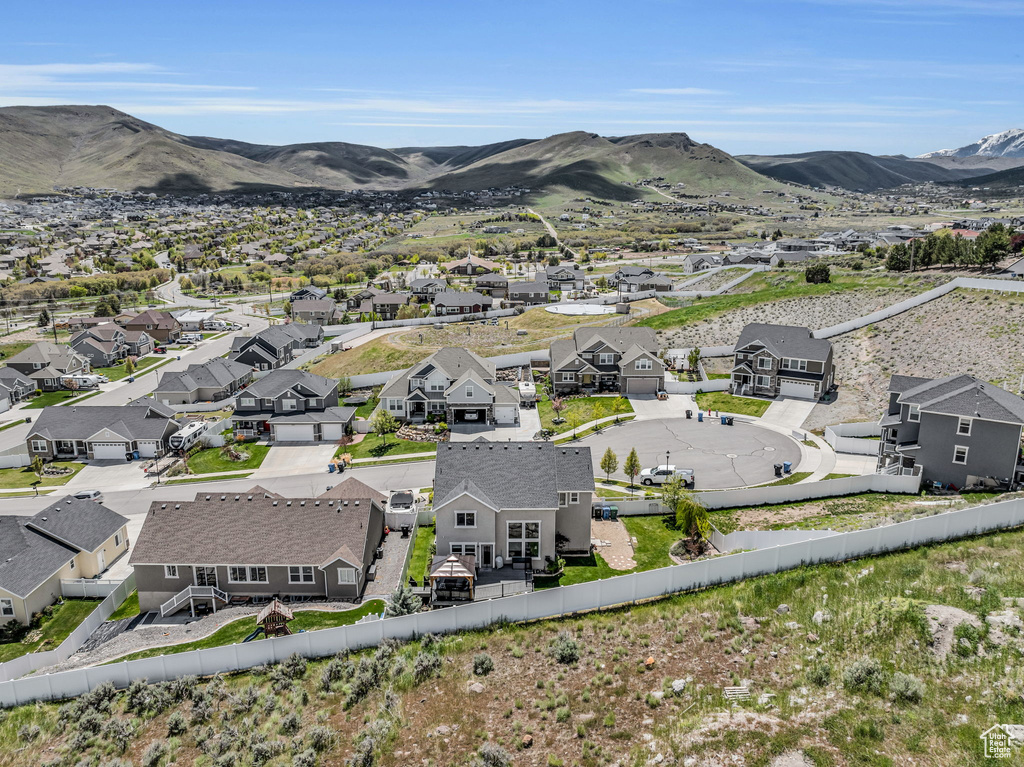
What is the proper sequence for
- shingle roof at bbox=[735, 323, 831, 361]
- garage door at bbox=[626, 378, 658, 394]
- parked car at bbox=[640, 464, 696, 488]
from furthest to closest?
garage door at bbox=[626, 378, 658, 394] → shingle roof at bbox=[735, 323, 831, 361] → parked car at bbox=[640, 464, 696, 488]

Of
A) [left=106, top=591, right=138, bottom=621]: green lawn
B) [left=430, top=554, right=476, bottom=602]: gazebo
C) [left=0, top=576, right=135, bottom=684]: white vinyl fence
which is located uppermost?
[left=430, top=554, right=476, bottom=602]: gazebo

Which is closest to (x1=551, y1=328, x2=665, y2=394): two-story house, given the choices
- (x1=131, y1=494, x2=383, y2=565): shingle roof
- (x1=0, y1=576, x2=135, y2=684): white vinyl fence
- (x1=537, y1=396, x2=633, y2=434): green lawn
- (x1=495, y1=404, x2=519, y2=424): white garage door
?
(x1=537, y1=396, x2=633, y2=434): green lawn

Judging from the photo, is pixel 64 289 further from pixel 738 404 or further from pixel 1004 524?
pixel 1004 524

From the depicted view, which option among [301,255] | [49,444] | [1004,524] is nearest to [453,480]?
[1004,524]

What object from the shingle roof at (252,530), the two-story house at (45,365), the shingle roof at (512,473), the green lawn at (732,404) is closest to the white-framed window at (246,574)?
the shingle roof at (252,530)

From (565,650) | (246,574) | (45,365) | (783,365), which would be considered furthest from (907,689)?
(45,365)

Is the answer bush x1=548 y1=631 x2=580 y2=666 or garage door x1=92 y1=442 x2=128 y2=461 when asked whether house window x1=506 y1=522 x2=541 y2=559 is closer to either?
bush x1=548 y1=631 x2=580 y2=666
